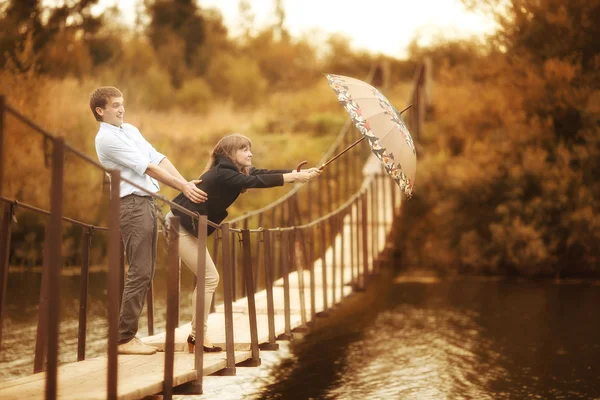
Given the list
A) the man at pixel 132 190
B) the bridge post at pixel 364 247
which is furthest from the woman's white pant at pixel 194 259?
the bridge post at pixel 364 247

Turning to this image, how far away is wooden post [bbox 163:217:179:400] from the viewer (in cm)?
373

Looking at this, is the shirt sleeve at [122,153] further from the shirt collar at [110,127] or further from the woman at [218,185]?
the woman at [218,185]

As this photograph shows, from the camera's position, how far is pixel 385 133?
4.92 metres

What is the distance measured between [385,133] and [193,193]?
1221mm

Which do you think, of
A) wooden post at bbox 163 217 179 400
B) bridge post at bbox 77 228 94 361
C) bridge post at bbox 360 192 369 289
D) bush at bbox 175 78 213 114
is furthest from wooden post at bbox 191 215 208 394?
bush at bbox 175 78 213 114

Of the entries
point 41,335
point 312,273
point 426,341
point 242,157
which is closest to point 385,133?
point 242,157

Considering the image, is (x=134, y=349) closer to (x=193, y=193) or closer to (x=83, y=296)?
(x=83, y=296)

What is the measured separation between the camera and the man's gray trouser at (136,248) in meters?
4.20

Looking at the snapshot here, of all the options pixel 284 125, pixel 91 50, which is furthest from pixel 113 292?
pixel 91 50

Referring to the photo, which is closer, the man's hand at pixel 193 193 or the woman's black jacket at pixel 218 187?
the man's hand at pixel 193 193

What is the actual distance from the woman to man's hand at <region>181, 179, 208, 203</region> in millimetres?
88

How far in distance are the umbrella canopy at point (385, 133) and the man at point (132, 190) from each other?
1089 mm

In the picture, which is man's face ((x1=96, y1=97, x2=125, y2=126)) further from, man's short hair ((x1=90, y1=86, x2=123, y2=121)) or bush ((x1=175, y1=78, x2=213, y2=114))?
bush ((x1=175, y1=78, x2=213, y2=114))

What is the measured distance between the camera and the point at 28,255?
11891mm
